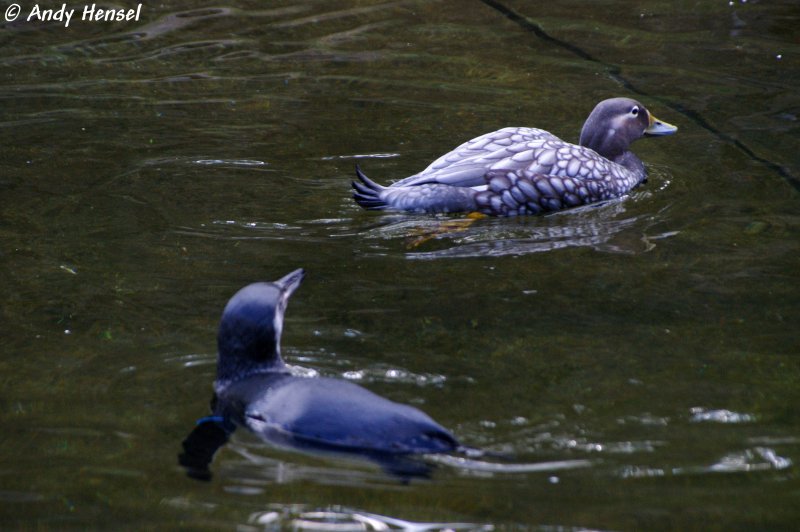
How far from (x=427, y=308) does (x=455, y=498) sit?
1.73 m

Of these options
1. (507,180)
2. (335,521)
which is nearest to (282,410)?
(335,521)

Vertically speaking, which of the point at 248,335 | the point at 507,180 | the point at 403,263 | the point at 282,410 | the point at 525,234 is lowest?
the point at 525,234

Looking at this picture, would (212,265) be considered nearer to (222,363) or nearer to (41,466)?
(222,363)

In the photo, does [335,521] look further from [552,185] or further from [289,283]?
[552,185]

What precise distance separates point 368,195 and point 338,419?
112 inches

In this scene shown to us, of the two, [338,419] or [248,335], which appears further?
[248,335]

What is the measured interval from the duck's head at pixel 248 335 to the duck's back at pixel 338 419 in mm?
195

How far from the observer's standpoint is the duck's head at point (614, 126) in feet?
24.3

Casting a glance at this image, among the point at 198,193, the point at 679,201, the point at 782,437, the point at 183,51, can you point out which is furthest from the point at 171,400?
the point at 183,51

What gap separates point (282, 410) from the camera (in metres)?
4.07

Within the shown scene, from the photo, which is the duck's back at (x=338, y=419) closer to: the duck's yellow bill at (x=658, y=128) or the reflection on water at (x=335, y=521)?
the reflection on water at (x=335, y=521)

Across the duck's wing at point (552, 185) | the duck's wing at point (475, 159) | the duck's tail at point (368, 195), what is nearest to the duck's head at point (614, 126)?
the duck's wing at point (552, 185)

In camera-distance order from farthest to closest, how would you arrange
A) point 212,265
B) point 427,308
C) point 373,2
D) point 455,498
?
point 373,2
point 212,265
point 427,308
point 455,498

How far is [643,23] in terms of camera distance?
10.3 m
